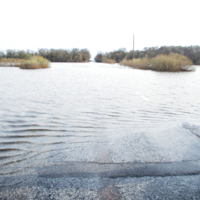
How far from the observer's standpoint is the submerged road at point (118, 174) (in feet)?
5.12

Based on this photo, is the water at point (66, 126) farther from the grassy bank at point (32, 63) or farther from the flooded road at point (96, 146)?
the grassy bank at point (32, 63)

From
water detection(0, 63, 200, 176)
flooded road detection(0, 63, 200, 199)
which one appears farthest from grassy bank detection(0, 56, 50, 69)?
flooded road detection(0, 63, 200, 199)

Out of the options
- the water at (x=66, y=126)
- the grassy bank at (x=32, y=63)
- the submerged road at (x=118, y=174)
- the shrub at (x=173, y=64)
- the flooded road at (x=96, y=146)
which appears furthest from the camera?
the grassy bank at (x=32, y=63)

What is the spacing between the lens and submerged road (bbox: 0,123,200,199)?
5.12 ft

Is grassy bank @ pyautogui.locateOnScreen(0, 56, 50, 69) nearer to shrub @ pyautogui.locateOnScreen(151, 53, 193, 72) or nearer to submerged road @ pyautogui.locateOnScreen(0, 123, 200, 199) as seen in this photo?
shrub @ pyautogui.locateOnScreen(151, 53, 193, 72)

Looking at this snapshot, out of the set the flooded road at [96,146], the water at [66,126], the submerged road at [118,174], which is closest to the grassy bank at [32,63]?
the water at [66,126]

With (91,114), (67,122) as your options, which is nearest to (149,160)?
(67,122)

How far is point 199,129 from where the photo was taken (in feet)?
10.2

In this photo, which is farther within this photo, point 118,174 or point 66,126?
point 66,126

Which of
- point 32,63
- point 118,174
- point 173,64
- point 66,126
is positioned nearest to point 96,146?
point 118,174

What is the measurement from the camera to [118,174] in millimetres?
1833

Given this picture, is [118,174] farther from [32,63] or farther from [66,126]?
[32,63]

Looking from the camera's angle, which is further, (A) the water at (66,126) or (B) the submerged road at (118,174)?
(A) the water at (66,126)

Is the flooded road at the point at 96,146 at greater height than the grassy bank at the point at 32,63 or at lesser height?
lesser
